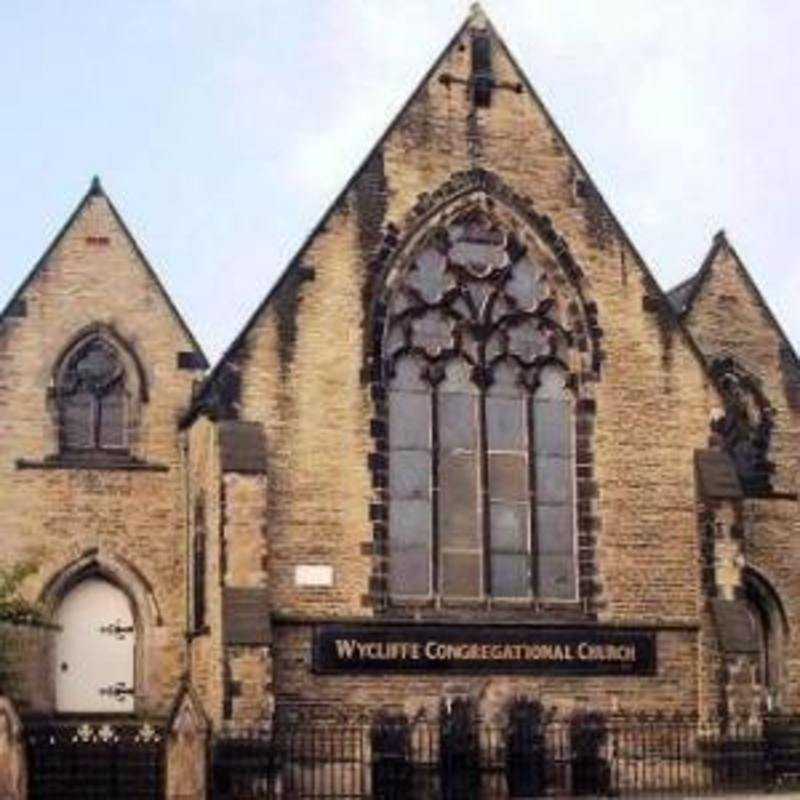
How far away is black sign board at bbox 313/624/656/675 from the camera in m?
27.7

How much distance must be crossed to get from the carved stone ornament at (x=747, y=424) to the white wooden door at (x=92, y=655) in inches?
475

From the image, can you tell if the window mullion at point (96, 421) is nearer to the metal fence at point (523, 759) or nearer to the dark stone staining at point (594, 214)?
the metal fence at point (523, 759)

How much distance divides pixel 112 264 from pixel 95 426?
123 inches

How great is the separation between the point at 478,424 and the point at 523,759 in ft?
18.5

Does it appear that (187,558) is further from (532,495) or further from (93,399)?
(532,495)

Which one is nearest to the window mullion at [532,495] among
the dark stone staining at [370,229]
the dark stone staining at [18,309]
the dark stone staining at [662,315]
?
the dark stone staining at [662,315]

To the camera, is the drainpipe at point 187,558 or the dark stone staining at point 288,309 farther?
the drainpipe at point 187,558

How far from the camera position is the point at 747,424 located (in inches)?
1341

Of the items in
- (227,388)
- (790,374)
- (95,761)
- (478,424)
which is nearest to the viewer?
(227,388)

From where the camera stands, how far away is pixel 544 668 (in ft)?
94.3

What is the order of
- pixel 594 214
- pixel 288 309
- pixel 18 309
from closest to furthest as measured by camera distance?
pixel 288 309 < pixel 594 214 < pixel 18 309

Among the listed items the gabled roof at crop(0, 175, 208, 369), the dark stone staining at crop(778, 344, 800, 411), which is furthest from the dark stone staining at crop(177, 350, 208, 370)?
the dark stone staining at crop(778, 344, 800, 411)

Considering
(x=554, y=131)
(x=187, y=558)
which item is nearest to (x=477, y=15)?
(x=554, y=131)

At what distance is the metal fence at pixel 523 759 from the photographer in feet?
88.7
